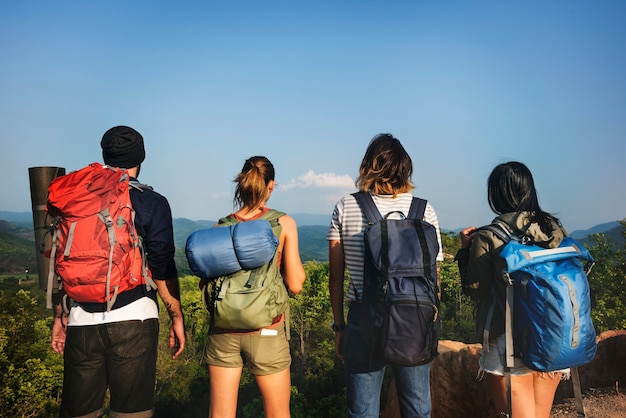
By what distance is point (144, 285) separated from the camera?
2.74 meters

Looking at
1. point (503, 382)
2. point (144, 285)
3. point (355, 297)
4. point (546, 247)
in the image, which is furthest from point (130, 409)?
point (546, 247)

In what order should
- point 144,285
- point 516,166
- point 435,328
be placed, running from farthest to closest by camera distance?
1. point 516,166
2. point 144,285
3. point 435,328

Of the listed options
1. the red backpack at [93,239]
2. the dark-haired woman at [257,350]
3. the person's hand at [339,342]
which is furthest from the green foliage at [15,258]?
the person's hand at [339,342]

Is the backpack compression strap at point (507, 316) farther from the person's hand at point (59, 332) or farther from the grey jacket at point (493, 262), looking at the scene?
the person's hand at point (59, 332)

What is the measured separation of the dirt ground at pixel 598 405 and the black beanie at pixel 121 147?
6208 mm

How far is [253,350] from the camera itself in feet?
9.11

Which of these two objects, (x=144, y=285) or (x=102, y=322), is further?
(x=144, y=285)

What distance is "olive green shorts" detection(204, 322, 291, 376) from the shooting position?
9.14ft

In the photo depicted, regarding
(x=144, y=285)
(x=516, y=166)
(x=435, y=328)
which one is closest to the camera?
(x=435, y=328)

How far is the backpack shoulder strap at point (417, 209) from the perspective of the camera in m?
2.75

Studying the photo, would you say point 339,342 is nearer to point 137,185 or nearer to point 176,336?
point 176,336

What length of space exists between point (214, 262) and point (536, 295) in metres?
2.03

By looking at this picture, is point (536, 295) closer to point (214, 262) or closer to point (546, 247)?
point (546, 247)

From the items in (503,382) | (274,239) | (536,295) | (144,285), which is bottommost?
(503,382)
